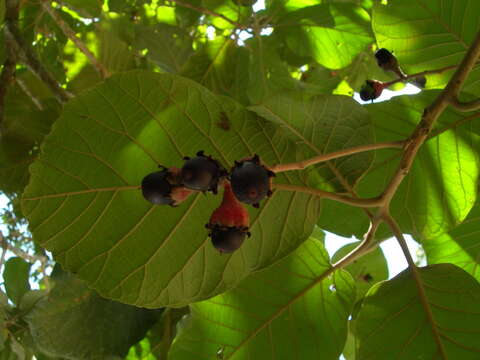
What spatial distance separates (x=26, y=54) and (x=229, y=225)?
1.94m

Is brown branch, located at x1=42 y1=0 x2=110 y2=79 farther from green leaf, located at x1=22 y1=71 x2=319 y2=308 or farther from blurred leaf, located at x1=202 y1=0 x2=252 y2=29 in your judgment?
green leaf, located at x1=22 y1=71 x2=319 y2=308

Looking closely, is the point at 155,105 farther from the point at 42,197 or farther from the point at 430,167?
the point at 430,167

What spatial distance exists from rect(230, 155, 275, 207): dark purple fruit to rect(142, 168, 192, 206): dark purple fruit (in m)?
0.14

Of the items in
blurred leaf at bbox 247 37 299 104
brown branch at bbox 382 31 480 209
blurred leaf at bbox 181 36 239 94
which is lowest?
brown branch at bbox 382 31 480 209

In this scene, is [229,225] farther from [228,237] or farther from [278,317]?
[278,317]

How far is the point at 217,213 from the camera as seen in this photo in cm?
103

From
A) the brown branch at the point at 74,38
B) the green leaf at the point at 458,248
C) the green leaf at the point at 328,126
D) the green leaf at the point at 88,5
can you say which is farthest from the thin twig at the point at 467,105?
the brown branch at the point at 74,38

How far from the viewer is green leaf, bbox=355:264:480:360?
1.42 meters

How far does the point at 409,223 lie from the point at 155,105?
2.88 ft

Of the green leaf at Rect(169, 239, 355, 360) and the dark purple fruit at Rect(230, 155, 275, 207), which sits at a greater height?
the dark purple fruit at Rect(230, 155, 275, 207)

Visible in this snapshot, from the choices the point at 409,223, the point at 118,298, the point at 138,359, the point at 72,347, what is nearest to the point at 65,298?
the point at 72,347

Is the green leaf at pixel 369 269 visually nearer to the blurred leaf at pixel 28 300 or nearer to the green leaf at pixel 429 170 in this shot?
the green leaf at pixel 429 170

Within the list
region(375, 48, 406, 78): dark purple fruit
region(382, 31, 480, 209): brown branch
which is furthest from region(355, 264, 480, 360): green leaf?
region(375, 48, 406, 78): dark purple fruit

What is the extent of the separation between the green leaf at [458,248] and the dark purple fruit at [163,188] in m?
1.20
